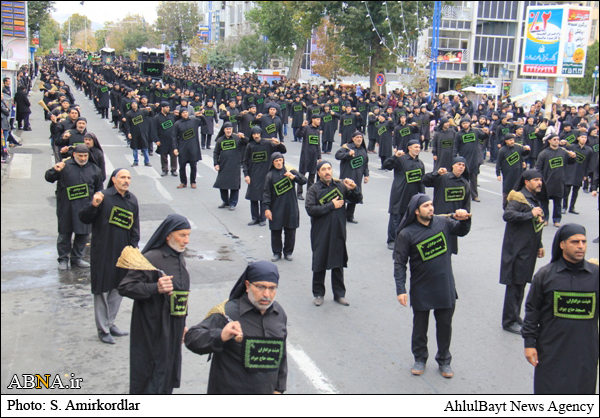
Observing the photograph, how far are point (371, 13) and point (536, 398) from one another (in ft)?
115

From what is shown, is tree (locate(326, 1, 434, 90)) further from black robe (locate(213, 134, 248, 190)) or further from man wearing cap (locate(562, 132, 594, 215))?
black robe (locate(213, 134, 248, 190))

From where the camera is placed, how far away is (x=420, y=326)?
21.8 feet

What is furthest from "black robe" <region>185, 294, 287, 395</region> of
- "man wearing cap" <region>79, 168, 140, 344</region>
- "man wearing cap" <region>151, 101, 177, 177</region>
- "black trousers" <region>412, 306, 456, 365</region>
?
"man wearing cap" <region>151, 101, 177, 177</region>

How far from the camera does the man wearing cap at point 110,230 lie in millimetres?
6996

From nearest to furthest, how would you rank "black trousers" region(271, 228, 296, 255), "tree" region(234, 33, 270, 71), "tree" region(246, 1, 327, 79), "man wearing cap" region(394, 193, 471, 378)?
"man wearing cap" region(394, 193, 471, 378), "black trousers" region(271, 228, 296, 255), "tree" region(246, 1, 327, 79), "tree" region(234, 33, 270, 71)

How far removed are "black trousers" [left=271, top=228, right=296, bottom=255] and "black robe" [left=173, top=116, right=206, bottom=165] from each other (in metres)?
5.37

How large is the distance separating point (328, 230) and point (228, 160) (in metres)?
5.67

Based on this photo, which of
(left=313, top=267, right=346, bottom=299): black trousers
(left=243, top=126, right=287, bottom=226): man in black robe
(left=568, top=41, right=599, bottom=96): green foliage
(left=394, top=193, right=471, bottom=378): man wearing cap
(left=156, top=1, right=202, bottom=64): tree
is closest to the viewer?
(left=394, top=193, right=471, bottom=378): man wearing cap

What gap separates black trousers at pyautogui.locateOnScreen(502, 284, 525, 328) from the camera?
25.7 feet

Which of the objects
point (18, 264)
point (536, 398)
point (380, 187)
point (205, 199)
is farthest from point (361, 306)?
point (380, 187)

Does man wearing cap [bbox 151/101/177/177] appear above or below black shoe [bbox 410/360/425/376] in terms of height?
above

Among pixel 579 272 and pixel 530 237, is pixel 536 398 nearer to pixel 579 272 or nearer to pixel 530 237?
pixel 579 272

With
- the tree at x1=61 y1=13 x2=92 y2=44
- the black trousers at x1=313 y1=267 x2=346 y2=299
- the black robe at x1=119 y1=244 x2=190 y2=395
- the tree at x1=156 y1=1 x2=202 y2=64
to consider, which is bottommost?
the black trousers at x1=313 y1=267 x2=346 y2=299

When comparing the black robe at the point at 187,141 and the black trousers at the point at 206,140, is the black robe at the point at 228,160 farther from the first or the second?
the black trousers at the point at 206,140
